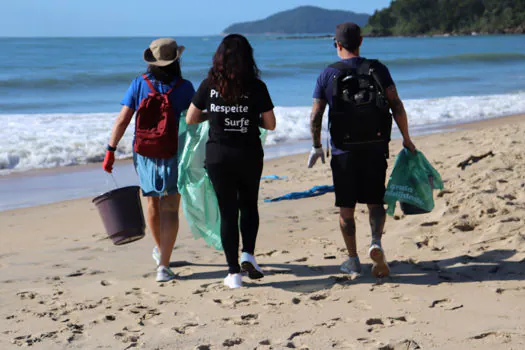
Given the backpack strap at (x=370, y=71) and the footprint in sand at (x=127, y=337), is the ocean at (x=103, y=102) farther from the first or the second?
the backpack strap at (x=370, y=71)

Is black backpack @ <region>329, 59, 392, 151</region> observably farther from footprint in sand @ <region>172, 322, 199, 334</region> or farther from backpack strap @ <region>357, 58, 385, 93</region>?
footprint in sand @ <region>172, 322, 199, 334</region>

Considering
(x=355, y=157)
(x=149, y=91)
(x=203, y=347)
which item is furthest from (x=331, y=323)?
(x=149, y=91)

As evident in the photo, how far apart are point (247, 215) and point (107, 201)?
90 cm

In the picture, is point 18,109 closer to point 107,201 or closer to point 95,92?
point 95,92

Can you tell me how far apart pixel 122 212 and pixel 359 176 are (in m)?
1.49

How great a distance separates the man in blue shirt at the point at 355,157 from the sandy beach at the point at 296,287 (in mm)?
356

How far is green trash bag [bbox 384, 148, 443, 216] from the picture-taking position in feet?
13.9

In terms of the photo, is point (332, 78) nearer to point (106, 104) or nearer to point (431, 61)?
point (106, 104)

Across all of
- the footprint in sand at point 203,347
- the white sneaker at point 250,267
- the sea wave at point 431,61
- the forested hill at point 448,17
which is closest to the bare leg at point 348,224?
the white sneaker at point 250,267

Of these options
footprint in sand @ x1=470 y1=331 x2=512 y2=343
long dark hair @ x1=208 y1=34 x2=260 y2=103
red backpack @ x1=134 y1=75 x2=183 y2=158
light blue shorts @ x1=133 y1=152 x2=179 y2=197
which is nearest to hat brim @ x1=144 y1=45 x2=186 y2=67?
red backpack @ x1=134 y1=75 x2=183 y2=158

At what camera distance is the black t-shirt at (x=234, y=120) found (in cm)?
377

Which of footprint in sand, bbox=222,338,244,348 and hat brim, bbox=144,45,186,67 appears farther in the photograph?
hat brim, bbox=144,45,186,67

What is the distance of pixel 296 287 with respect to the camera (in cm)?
402

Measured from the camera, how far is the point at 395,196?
4285mm
